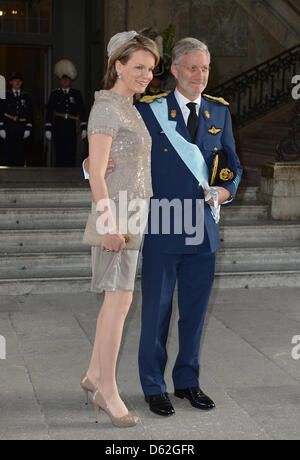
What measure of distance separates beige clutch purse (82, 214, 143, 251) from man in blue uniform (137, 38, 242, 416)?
0.31 metres

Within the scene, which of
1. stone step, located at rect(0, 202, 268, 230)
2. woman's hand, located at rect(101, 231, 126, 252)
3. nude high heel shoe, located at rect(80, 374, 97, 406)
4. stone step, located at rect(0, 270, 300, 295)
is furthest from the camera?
stone step, located at rect(0, 202, 268, 230)

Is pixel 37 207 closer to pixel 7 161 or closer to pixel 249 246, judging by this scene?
pixel 249 246

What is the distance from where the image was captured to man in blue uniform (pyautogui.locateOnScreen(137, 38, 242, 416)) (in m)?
4.68

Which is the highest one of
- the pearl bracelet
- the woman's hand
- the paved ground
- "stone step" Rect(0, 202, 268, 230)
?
the pearl bracelet

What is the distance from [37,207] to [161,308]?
16.4ft

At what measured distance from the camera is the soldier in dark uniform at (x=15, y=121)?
48.0 ft

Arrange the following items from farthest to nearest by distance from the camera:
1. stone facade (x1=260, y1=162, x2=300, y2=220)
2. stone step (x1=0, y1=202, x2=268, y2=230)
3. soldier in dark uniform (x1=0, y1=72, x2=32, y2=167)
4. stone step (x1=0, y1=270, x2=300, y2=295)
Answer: soldier in dark uniform (x1=0, y1=72, x2=32, y2=167) → stone facade (x1=260, y1=162, x2=300, y2=220) → stone step (x1=0, y1=202, x2=268, y2=230) → stone step (x1=0, y1=270, x2=300, y2=295)

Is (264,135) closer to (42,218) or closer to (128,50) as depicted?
(42,218)

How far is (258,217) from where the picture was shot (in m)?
10.1

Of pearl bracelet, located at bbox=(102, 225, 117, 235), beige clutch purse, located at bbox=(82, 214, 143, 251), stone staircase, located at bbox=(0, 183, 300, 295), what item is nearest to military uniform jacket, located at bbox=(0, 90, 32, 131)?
stone staircase, located at bbox=(0, 183, 300, 295)

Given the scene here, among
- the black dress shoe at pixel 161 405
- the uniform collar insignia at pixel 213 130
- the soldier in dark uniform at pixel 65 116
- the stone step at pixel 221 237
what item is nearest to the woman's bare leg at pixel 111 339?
the black dress shoe at pixel 161 405

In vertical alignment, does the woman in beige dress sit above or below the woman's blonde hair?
below

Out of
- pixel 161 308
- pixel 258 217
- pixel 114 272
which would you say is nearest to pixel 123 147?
pixel 114 272

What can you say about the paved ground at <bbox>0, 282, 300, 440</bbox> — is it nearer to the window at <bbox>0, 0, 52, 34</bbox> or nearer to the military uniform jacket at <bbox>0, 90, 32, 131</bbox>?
the military uniform jacket at <bbox>0, 90, 32, 131</bbox>
